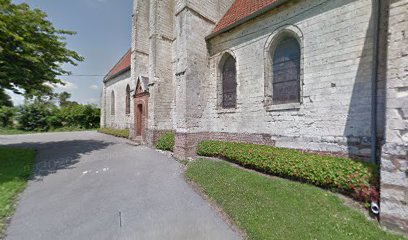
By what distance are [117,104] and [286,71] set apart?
1688 cm

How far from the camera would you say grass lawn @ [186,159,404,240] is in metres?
3.08

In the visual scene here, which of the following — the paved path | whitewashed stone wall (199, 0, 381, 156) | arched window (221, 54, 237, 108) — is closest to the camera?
the paved path

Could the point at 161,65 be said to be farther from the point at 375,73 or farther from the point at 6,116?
the point at 6,116

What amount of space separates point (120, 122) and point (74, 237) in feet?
55.3

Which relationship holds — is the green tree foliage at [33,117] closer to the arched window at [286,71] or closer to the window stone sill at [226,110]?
the window stone sill at [226,110]

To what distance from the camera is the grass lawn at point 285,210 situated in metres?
3.08

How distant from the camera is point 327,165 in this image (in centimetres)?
472

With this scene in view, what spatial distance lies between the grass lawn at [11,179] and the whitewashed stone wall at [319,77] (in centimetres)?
731

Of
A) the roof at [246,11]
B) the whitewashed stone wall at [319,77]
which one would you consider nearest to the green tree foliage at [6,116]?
the roof at [246,11]

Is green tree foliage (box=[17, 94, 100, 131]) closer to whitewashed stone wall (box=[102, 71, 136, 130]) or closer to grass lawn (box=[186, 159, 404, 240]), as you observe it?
whitewashed stone wall (box=[102, 71, 136, 130])

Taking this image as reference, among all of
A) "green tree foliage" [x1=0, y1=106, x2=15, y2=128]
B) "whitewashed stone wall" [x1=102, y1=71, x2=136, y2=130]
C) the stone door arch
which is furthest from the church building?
"green tree foliage" [x1=0, y1=106, x2=15, y2=128]

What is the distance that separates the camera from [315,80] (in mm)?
5957

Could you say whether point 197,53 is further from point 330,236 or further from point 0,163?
point 0,163

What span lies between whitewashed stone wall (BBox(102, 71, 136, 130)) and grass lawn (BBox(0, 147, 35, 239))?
29.0ft
